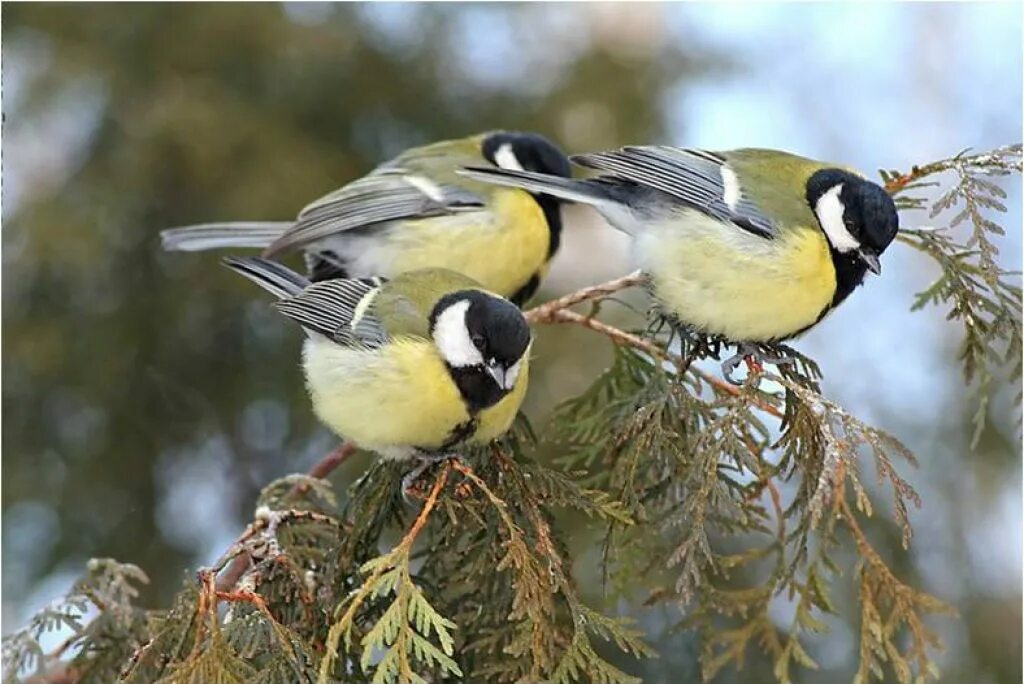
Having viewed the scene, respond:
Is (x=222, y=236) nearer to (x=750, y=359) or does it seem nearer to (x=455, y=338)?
(x=455, y=338)

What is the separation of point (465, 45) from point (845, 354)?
155cm

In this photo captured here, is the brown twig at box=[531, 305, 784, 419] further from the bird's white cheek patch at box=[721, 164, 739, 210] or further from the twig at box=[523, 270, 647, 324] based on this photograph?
the bird's white cheek patch at box=[721, 164, 739, 210]

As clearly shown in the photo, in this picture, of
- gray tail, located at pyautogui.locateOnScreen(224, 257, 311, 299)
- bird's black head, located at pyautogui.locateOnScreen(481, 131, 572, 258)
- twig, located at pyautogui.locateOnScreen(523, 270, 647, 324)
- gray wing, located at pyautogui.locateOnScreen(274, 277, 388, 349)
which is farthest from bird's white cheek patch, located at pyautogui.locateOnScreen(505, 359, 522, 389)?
bird's black head, located at pyautogui.locateOnScreen(481, 131, 572, 258)

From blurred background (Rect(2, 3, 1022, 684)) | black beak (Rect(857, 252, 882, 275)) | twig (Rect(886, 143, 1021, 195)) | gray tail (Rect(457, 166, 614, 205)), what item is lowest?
blurred background (Rect(2, 3, 1022, 684))

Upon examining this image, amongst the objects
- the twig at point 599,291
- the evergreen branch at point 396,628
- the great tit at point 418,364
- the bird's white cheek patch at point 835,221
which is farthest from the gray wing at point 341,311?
the bird's white cheek patch at point 835,221

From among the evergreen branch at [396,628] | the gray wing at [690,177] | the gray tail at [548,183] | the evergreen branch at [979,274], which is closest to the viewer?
the evergreen branch at [396,628]

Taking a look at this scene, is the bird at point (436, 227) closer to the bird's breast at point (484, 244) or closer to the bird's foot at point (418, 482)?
the bird's breast at point (484, 244)

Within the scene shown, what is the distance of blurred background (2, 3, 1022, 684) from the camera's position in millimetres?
2869

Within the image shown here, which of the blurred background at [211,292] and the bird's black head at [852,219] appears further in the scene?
the blurred background at [211,292]

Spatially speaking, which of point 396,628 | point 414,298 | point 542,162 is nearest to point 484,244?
point 542,162

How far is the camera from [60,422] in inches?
115

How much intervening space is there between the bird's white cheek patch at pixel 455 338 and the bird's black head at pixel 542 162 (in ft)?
1.72

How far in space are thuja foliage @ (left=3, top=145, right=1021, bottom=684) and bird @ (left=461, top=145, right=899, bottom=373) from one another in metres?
0.06

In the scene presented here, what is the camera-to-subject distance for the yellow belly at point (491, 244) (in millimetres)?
2143
